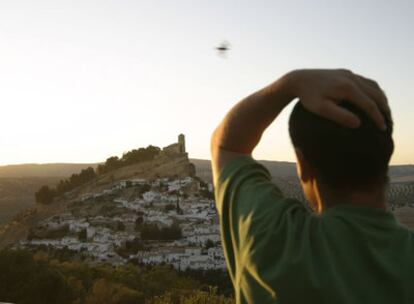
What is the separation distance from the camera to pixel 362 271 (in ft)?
2.55

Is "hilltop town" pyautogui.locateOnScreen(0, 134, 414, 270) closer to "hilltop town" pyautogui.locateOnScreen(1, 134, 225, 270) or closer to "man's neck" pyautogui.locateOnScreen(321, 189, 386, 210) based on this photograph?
"hilltop town" pyautogui.locateOnScreen(1, 134, 225, 270)

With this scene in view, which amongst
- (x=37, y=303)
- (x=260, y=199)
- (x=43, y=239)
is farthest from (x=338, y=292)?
(x=43, y=239)

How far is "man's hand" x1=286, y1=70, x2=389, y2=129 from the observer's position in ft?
2.56

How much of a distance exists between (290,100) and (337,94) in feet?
0.29

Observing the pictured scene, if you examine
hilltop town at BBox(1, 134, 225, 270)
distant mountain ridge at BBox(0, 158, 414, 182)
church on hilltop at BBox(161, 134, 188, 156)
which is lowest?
hilltop town at BBox(1, 134, 225, 270)

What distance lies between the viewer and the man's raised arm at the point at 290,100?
2.60ft

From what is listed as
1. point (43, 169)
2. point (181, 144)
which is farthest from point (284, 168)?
point (43, 169)

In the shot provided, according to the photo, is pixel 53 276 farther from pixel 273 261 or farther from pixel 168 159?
pixel 168 159

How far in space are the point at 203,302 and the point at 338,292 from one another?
9.32 metres

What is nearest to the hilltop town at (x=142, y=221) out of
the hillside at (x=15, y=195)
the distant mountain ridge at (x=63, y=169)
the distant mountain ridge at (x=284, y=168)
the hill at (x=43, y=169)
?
the hillside at (x=15, y=195)

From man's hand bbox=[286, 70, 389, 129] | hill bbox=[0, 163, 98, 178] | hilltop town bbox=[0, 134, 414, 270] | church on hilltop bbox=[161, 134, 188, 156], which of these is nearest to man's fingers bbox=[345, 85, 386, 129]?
man's hand bbox=[286, 70, 389, 129]

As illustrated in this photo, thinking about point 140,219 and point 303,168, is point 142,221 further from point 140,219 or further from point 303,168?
point 303,168

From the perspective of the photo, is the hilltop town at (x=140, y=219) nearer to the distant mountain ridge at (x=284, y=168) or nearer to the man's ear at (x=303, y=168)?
the distant mountain ridge at (x=284, y=168)

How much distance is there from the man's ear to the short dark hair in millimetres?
11
